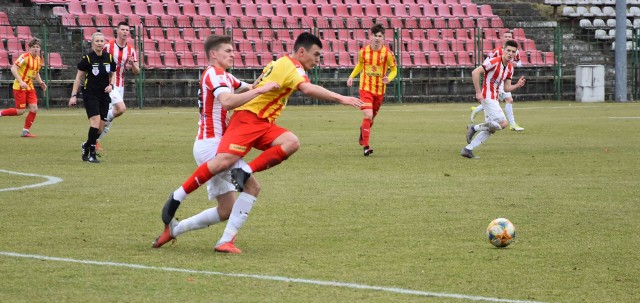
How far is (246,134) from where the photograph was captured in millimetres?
8523

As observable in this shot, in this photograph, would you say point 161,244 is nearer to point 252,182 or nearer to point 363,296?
point 252,182

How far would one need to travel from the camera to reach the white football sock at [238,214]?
8.35 metres

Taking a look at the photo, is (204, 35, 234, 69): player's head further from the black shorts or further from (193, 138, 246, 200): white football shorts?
the black shorts

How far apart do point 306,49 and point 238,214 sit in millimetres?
1394

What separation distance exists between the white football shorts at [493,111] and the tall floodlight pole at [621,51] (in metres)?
21.0

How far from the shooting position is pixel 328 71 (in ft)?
120

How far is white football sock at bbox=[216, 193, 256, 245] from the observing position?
8352mm

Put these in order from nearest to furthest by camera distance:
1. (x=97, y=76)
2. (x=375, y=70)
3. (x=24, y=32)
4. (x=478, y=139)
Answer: (x=97, y=76) → (x=478, y=139) → (x=375, y=70) → (x=24, y=32)

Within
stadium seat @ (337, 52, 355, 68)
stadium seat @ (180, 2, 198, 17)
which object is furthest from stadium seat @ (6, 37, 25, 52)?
stadium seat @ (337, 52, 355, 68)

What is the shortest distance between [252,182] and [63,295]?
219 centimetres

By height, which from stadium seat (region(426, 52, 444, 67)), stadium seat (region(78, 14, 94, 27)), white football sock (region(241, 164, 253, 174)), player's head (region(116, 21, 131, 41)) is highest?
stadium seat (region(78, 14, 94, 27))

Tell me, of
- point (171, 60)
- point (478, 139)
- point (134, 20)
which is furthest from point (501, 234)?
point (134, 20)

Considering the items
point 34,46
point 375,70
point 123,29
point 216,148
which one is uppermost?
point 123,29

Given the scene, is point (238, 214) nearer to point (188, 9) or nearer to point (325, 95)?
point (325, 95)
